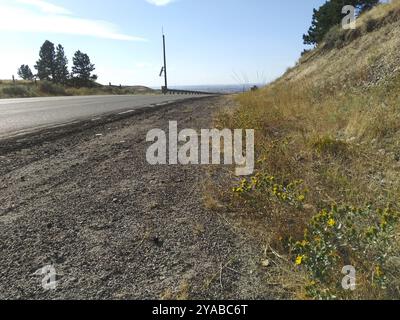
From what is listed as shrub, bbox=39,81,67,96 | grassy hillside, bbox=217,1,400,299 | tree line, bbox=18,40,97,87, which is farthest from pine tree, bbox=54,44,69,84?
grassy hillside, bbox=217,1,400,299

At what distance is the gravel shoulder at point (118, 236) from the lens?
2207 mm

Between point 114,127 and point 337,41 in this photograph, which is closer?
point 114,127

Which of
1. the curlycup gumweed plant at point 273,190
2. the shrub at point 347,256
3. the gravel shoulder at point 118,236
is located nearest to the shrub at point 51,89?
the gravel shoulder at point 118,236

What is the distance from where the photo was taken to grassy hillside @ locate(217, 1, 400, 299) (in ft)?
7.16

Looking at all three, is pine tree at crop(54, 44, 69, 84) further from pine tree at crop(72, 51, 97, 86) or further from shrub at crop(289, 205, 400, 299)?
shrub at crop(289, 205, 400, 299)

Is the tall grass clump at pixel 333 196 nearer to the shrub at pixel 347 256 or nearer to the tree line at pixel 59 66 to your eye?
the shrub at pixel 347 256

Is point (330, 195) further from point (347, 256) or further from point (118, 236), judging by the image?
point (118, 236)

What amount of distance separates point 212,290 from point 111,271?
0.67m

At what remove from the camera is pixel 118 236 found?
2842 millimetres

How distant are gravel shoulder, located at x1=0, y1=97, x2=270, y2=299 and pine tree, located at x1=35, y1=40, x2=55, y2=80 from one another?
6713cm

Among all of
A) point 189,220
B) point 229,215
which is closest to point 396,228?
point 229,215
